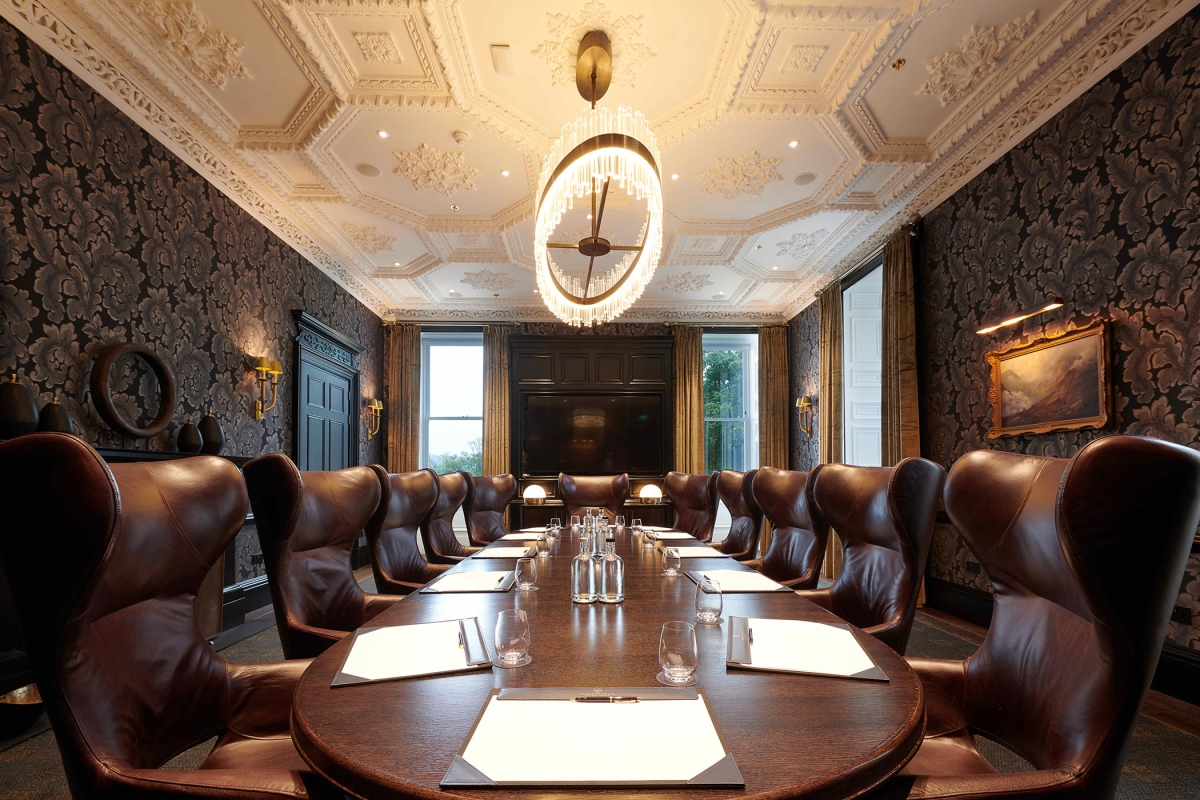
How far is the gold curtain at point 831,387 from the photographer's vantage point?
6438 mm

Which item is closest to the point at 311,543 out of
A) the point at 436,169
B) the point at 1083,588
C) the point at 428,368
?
the point at 1083,588

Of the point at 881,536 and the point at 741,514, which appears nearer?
the point at 881,536

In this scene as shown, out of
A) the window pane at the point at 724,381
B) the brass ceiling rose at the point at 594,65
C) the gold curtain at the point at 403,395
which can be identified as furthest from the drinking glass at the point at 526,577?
the window pane at the point at 724,381

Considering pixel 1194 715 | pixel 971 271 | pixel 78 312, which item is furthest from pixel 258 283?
pixel 1194 715

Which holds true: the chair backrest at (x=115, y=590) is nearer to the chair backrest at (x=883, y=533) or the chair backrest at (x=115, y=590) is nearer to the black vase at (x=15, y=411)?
the chair backrest at (x=883, y=533)

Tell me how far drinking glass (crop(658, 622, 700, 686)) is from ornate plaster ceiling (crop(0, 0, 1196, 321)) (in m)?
3.02

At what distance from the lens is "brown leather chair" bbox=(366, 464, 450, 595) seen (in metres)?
2.51

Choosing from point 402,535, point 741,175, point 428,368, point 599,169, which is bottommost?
point 402,535

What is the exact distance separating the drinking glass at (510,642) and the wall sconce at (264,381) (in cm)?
452

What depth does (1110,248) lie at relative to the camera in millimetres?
3049

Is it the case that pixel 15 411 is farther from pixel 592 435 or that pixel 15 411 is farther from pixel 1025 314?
pixel 592 435

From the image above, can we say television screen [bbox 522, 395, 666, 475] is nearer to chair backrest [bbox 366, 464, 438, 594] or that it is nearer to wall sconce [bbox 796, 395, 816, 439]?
wall sconce [bbox 796, 395, 816, 439]

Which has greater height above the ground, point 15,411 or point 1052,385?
point 1052,385

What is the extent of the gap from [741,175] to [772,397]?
13.7ft
